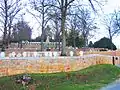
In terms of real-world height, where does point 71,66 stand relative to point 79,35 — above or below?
below

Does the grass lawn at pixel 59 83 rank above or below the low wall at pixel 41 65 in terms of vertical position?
below

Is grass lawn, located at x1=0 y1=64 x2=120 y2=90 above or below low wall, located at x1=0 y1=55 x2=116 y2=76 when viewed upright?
below

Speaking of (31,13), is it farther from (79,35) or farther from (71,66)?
(79,35)

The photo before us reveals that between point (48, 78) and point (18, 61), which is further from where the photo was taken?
point (18, 61)

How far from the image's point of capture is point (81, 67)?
28.5 m

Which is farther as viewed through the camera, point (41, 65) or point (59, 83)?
point (41, 65)

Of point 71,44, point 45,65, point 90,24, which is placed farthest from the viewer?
point 71,44

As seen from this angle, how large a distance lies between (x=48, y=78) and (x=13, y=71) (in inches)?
117

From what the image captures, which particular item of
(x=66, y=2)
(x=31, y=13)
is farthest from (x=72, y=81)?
(x=31, y=13)

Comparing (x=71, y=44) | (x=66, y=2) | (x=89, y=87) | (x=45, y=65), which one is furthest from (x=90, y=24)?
(x=89, y=87)

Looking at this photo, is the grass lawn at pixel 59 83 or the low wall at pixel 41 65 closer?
the grass lawn at pixel 59 83

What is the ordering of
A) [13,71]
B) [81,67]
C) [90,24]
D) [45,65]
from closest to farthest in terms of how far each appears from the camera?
[13,71] < [45,65] < [81,67] < [90,24]

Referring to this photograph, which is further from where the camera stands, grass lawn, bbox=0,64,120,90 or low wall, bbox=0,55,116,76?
low wall, bbox=0,55,116,76

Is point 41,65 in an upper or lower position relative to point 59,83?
upper
